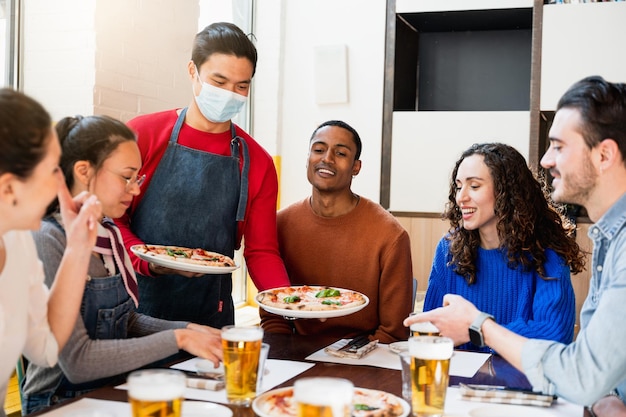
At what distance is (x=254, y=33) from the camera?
4922 millimetres

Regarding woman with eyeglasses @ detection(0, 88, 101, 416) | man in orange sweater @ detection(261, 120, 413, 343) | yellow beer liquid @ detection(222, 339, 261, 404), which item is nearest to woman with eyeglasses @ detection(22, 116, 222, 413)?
woman with eyeglasses @ detection(0, 88, 101, 416)

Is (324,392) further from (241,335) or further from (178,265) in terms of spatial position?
(178,265)

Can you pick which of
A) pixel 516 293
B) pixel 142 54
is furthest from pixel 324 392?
pixel 142 54

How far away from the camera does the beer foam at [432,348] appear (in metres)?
1.27

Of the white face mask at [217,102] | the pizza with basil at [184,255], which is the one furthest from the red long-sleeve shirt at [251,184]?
the pizza with basil at [184,255]

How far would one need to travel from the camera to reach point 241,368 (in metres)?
1.34

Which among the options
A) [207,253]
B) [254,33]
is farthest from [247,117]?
[207,253]

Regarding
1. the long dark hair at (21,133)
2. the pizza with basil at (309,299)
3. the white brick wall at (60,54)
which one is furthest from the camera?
the white brick wall at (60,54)

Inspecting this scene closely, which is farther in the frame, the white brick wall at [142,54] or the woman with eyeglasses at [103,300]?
the white brick wall at [142,54]

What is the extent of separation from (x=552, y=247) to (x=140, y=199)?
4.59 ft

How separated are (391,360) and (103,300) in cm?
72

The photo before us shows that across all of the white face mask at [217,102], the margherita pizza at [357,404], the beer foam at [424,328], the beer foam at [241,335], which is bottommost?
the margherita pizza at [357,404]

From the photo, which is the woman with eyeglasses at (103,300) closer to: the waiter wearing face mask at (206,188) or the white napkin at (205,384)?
the white napkin at (205,384)

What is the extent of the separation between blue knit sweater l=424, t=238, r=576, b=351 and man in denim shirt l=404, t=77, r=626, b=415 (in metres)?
0.62
